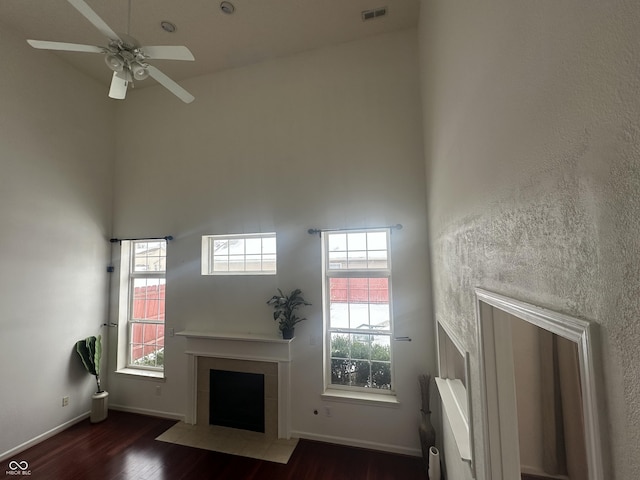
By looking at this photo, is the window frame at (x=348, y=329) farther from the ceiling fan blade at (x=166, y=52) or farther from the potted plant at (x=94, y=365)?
the potted plant at (x=94, y=365)

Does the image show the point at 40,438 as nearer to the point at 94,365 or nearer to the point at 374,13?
the point at 94,365

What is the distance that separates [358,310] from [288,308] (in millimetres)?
892

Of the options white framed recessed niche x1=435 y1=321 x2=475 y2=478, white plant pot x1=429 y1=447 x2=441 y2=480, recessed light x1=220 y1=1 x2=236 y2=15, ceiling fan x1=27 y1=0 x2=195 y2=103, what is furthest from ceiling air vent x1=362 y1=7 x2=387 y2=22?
white plant pot x1=429 y1=447 x2=441 y2=480

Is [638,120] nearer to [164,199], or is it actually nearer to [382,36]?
[382,36]

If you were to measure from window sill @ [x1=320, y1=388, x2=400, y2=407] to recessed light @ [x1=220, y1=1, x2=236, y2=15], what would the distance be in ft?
15.2

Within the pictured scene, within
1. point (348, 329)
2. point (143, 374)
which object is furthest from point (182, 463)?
point (348, 329)

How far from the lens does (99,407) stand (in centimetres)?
391

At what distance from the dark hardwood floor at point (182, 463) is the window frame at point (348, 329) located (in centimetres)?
62

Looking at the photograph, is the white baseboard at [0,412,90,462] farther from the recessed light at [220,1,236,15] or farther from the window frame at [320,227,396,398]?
the recessed light at [220,1,236,15]

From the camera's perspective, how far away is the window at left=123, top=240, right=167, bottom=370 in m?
4.39

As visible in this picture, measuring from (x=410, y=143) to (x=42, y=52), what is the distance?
4.95 meters

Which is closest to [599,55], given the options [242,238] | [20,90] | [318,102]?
[318,102]

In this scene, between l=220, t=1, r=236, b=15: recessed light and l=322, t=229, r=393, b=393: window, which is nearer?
l=220, t=1, r=236, b=15: recessed light

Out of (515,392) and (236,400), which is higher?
(515,392)
